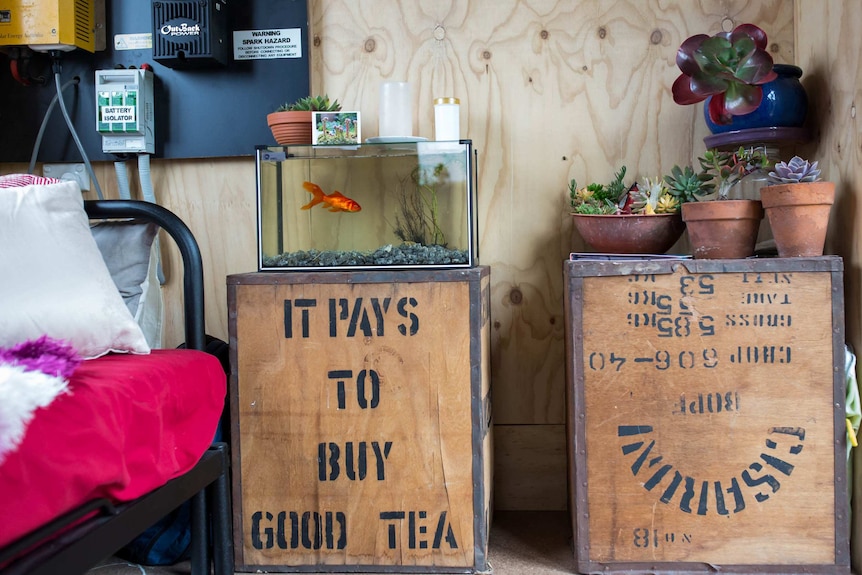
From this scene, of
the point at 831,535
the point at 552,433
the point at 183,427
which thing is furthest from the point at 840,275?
the point at 183,427

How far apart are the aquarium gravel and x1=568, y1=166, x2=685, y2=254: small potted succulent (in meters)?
0.34

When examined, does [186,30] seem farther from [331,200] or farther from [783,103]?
[783,103]

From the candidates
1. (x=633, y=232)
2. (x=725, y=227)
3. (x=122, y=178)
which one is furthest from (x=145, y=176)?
A: (x=725, y=227)

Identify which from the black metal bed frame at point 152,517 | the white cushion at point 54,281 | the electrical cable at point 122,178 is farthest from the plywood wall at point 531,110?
the white cushion at point 54,281

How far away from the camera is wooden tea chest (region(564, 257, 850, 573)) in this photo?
5.48ft

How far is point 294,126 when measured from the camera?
1956 mm

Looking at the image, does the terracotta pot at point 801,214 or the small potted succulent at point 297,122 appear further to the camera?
the small potted succulent at point 297,122

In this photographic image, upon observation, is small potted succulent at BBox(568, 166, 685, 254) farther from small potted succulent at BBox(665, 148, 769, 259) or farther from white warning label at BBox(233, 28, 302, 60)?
white warning label at BBox(233, 28, 302, 60)

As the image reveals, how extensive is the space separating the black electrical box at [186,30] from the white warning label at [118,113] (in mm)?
166

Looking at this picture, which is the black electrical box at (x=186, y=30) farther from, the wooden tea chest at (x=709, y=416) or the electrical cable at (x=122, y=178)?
the wooden tea chest at (x=709, y=416)

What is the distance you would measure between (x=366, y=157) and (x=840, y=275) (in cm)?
111

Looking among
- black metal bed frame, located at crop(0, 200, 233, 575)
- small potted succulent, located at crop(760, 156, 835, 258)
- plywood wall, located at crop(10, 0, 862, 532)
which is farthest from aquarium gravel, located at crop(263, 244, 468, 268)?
small potted succulent, located at crop(760, 156, 835, 258)

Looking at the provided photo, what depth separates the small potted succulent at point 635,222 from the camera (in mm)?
1864

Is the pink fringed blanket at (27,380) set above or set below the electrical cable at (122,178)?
below
